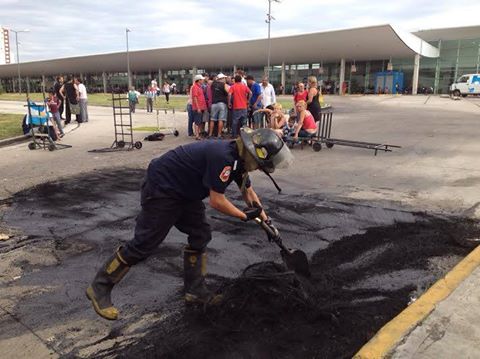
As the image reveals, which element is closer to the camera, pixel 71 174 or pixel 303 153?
pixel 71 174

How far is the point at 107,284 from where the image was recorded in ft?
10.1

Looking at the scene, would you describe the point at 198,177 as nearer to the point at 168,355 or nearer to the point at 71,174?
the point at 168,355

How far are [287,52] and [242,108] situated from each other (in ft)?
121

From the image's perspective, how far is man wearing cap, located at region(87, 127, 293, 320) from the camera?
2822 millimetres

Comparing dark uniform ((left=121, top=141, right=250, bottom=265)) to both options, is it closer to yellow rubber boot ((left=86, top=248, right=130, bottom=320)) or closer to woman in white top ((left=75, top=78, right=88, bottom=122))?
yellow rubber boot ((left=86, top=248, right=130, bottom=320))

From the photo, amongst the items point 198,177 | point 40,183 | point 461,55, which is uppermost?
point 461,55

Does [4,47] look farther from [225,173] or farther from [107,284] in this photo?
[225,173]

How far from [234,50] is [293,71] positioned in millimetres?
8021

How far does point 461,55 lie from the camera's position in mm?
45500

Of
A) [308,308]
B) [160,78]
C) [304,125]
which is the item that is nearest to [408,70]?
[160,78]

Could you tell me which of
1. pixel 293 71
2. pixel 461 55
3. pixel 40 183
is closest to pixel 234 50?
pixel 293 71

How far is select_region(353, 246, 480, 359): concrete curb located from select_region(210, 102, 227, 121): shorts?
8.90m

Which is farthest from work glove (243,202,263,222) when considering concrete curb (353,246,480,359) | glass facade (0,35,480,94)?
glass facade (0,35,480,94)

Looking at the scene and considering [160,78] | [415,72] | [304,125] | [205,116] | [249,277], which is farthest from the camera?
[160,78]
